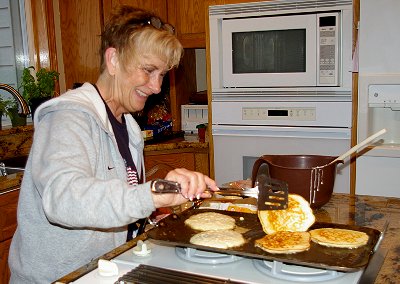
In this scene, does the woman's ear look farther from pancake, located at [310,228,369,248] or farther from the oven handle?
the oven handle

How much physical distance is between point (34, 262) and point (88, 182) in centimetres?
40

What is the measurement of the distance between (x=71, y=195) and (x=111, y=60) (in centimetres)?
54

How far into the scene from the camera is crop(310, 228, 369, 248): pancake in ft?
3.69

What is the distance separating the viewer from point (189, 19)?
318 cm

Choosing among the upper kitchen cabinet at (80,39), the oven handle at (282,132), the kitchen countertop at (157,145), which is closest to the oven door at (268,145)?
the oven handle at (282,132)

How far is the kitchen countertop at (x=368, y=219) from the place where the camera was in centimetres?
106

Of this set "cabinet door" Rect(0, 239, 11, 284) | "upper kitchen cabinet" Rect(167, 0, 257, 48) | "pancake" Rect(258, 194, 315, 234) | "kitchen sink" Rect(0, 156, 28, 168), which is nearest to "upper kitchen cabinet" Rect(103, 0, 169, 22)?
"upper kitchen cabinet" Rect(167, 0, 257, 48)

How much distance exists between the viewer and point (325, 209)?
154cm

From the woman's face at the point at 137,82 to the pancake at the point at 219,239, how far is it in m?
0.46

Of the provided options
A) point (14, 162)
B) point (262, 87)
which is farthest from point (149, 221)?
point (14, 162)

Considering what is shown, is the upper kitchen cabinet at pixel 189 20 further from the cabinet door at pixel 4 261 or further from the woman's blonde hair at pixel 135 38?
the woman's blonde hair at pixel 135 38

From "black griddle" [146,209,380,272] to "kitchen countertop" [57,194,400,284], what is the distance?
5 cm

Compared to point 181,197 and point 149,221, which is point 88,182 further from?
point 149,221

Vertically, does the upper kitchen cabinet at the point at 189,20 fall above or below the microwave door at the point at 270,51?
above
